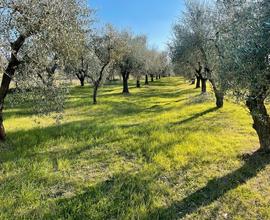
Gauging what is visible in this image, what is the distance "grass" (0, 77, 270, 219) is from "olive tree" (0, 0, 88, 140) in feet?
8.69

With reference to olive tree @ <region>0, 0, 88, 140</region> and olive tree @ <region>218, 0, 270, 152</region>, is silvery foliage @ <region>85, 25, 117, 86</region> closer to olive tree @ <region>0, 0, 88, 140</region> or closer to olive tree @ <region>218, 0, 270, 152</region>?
olive tree @ <region>0, 0, 88, 140</region>

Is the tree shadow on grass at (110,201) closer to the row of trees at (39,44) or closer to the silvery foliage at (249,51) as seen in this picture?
the silvery foliage at (249,51)

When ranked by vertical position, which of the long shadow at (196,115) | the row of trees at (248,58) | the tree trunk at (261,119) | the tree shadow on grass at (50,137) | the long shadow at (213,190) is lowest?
the long shadow at (213,190)

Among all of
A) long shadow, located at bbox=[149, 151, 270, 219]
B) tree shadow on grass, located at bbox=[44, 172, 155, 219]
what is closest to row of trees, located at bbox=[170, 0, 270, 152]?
long shadow, located at bbox=[149, 151, 270, 219]

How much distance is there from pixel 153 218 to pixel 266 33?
15.3 ft

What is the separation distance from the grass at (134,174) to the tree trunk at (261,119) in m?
0.51

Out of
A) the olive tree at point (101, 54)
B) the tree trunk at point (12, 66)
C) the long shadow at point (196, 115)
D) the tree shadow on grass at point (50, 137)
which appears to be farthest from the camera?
the olive tree at point (101, 54)

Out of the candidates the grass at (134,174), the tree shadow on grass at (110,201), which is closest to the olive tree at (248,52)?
the grass at (134,174)

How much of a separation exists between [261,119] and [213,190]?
3246mm

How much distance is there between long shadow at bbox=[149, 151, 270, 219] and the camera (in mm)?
7314

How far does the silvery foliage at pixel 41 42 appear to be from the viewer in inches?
419

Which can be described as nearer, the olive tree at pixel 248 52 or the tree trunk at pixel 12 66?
the olive tree at pixel 248 52

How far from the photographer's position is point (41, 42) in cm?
1135

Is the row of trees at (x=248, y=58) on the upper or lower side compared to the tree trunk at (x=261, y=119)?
upper
